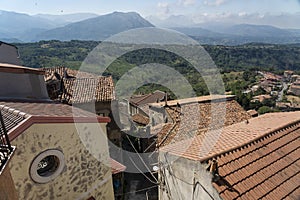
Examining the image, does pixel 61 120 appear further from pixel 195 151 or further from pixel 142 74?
pixel 142 74

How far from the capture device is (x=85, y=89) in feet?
48.8

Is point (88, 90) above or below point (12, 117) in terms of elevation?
below

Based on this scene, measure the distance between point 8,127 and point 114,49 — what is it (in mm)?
43470

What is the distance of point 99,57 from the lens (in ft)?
168

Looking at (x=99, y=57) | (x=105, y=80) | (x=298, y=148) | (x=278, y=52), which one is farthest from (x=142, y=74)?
(x=278, y=52)

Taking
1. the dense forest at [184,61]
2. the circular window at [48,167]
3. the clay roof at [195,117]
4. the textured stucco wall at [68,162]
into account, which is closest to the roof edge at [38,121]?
the textured stucco wall at [68,162]

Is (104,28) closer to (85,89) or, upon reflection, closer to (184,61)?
(184,61)

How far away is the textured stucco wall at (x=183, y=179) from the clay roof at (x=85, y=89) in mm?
7397

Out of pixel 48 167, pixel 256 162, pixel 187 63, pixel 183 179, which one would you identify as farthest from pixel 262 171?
pixel 187 63

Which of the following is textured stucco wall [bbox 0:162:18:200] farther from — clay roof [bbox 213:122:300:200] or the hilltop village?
clay roof [bbox 213:122:300:200]

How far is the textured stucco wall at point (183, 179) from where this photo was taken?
543 centimetres

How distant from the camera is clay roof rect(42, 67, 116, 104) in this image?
14.0 metres

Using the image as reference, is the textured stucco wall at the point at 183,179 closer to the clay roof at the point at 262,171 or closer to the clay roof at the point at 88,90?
the clay roof at the point at 262,171

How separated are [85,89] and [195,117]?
24.2 feet
